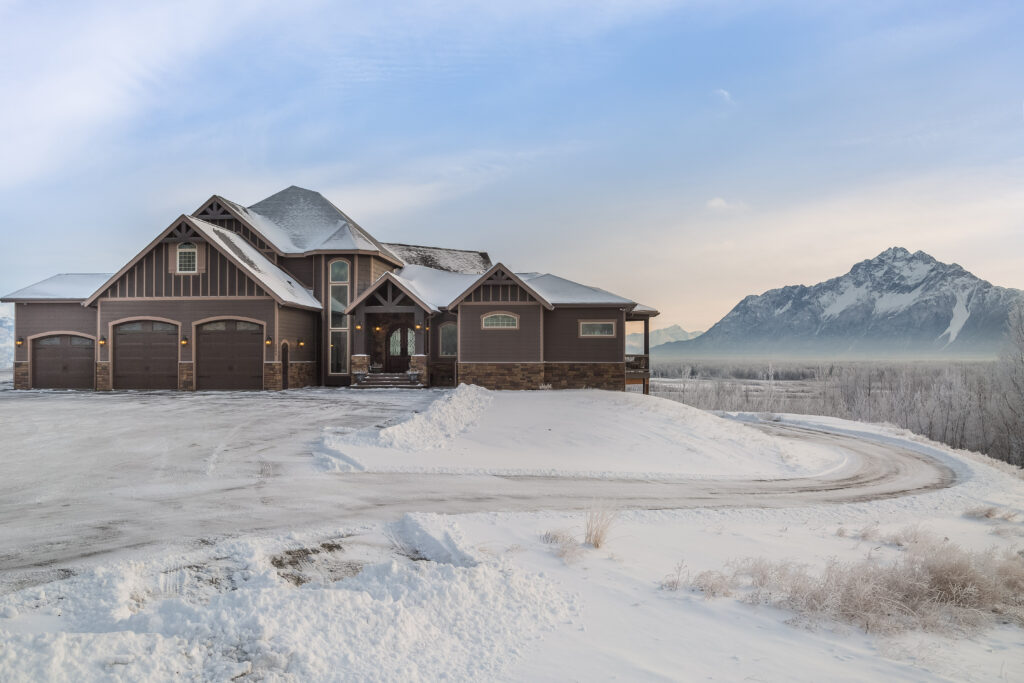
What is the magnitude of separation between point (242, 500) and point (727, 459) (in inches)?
434

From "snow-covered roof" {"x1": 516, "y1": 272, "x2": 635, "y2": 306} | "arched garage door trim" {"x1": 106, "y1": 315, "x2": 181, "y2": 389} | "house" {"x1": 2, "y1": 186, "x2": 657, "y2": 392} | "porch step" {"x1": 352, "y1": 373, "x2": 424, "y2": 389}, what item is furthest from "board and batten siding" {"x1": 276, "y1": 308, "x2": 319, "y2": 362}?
"snow-covered roof" {"x1": 516, "y1": 272, "x2": 635, "y2": 306}

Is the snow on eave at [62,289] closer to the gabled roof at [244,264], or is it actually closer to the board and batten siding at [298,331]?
the gabled roof at [244,264]

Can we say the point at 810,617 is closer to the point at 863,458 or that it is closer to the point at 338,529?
the point at 338,529

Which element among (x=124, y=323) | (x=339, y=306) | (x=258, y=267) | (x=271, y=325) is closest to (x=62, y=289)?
(x=124, y=323)

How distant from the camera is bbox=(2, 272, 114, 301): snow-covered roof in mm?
28625

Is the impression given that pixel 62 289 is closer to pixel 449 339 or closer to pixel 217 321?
pixel 217 321

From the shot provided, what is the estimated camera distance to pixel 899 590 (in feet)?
18.9

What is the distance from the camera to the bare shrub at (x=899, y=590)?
5.20 m

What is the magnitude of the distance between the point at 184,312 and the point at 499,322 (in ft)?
47.5

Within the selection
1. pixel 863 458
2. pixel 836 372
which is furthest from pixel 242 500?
pixel 836 372

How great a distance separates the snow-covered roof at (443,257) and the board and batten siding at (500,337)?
1112cm

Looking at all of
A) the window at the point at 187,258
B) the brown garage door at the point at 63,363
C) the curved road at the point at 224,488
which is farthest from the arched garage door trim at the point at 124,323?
the curved road at the point at 224,488

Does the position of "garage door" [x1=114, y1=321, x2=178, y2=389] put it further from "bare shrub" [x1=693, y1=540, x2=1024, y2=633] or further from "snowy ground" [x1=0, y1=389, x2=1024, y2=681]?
"bare shrub" [x1=693, y1=540, x2=1024, y2=633]

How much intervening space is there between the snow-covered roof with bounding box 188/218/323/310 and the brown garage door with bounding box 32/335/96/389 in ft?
27.4
